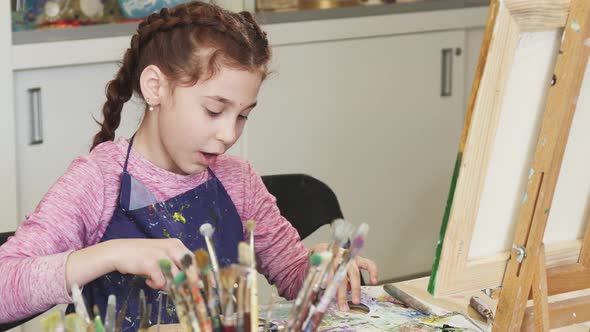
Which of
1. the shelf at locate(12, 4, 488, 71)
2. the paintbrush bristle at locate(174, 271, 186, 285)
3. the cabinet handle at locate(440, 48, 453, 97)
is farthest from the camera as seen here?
the cabinet handle at locate(440, 48, 453, 97)

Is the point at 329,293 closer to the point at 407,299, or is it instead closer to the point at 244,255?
the point at 244,255

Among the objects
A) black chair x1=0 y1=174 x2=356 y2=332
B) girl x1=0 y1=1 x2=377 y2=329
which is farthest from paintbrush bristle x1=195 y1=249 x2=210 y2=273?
black chair x1=0 y1=174 x2=356 y2=332

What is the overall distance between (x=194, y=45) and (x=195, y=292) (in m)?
0.64

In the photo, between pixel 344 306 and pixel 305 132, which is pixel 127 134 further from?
pixel 344 306

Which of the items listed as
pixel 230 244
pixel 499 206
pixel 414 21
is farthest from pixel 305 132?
pixel 499 206

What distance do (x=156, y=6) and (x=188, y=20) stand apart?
1.27 meters

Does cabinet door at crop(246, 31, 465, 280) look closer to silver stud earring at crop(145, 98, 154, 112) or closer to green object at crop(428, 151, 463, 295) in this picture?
silver stud earring at crop(145, 98, 154, 112)

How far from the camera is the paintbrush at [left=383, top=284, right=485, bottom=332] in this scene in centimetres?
148

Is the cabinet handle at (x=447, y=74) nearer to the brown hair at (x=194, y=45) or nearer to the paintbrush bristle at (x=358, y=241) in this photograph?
the brown hair at (x=194, y=45)

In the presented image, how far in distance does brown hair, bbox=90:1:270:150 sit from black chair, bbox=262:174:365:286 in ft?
1.38

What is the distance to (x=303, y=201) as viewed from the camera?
1.99 metres

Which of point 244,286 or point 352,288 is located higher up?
point 244,286

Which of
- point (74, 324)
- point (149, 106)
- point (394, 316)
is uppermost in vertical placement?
point (149, 106)

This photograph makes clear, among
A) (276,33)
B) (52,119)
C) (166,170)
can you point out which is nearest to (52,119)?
(52,119)
